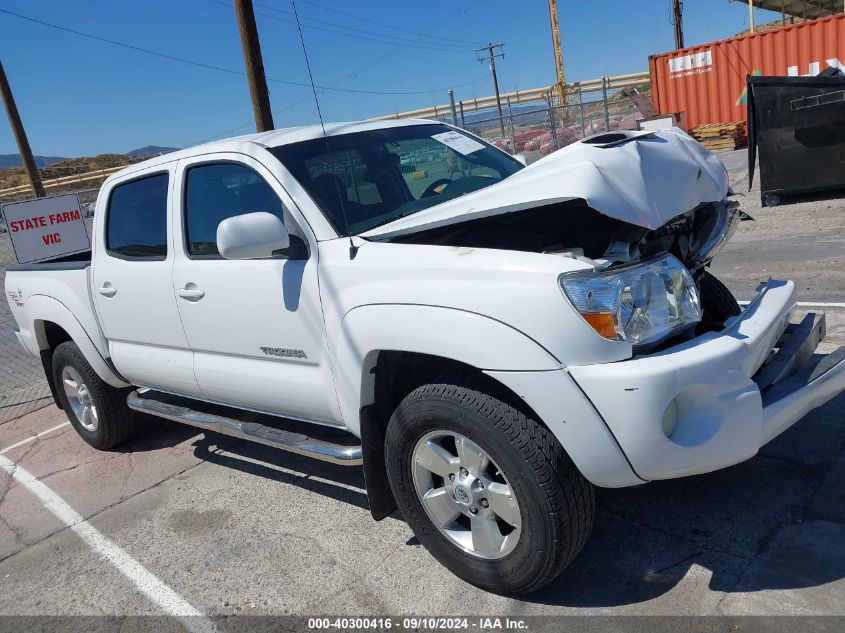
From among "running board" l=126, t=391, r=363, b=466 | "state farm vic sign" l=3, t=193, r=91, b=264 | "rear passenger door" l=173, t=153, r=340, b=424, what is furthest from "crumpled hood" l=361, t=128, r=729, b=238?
"state farm vic sign" l=3, t=193, r=91, b=264

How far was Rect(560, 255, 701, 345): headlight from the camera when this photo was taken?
2.42 meters

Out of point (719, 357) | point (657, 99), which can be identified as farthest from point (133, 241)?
point (657, 99)

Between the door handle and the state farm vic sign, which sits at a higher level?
the state farm vic sign

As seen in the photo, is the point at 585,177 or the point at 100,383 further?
the point at 100,383

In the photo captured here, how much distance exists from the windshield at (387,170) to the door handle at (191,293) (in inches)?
33.8

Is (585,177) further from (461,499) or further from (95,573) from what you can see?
(95,573)

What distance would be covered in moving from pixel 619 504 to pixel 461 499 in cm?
95

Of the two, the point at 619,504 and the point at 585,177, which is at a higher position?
the point at 585,177

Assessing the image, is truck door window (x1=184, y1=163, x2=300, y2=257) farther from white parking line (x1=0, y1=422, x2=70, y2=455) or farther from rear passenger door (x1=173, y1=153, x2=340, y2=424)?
white parking line (x1=0, y1=422, x2=70, y2=455)

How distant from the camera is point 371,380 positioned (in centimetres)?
303

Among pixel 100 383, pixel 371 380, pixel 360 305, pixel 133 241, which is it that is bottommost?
pixel 100 383

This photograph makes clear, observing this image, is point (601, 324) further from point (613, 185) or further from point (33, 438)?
point (33, 438)

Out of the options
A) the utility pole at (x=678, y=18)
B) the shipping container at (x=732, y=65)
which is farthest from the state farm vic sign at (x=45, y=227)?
the utility pole at (x=678, y=18)

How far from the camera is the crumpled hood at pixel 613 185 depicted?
2.54m
